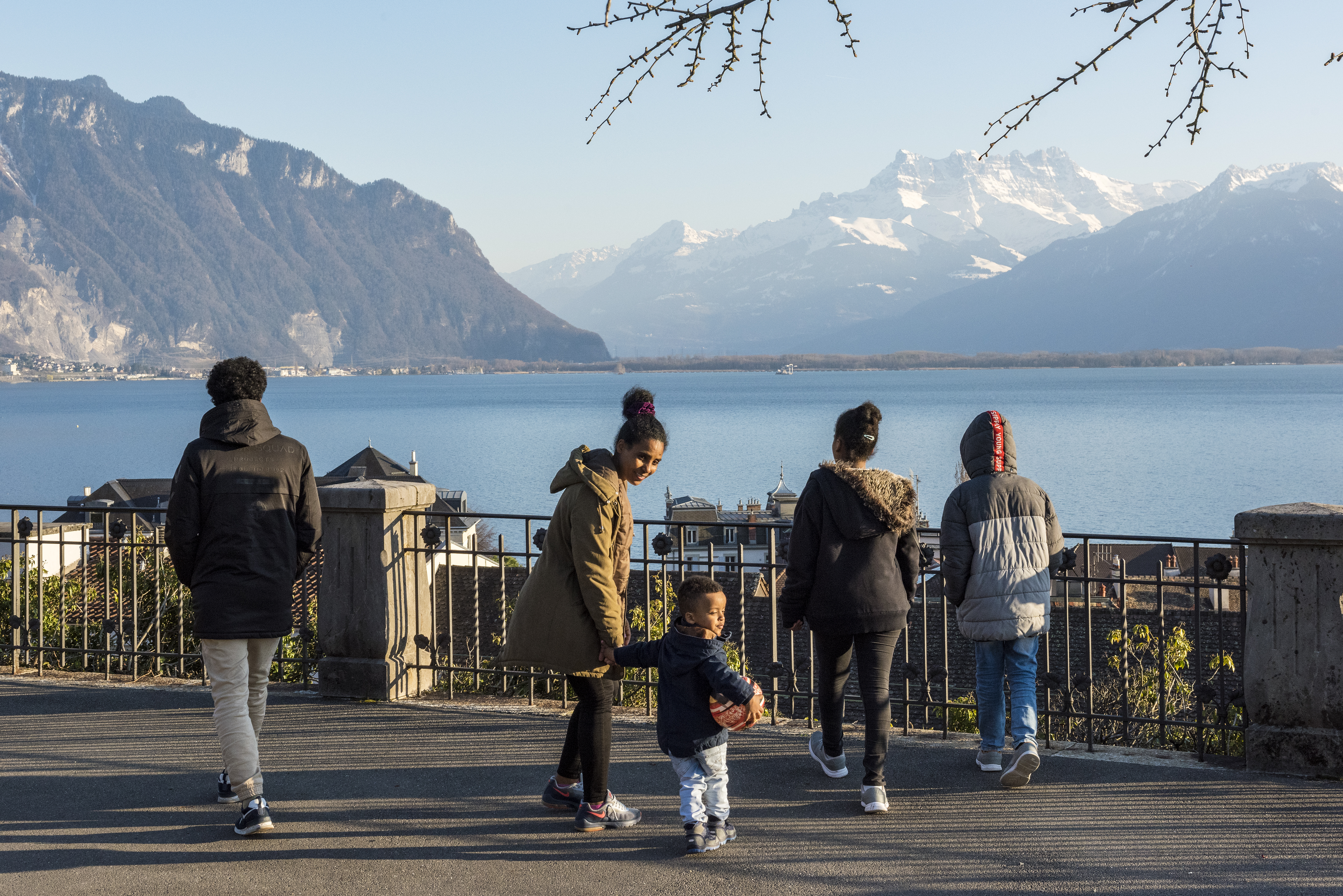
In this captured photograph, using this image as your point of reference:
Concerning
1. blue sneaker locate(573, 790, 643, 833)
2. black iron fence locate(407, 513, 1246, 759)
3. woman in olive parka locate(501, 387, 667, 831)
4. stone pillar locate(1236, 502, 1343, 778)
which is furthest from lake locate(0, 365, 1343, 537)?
woman in olive parka locate(501, 387, 667, 831)

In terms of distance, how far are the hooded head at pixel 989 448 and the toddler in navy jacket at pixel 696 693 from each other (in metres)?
1.61

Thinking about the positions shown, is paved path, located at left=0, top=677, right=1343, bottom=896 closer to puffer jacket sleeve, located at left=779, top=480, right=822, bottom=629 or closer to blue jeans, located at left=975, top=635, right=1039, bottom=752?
blue jeans, located at left=975, top=635, right=1039, bottom=752

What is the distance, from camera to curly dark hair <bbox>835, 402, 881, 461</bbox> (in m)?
4.96

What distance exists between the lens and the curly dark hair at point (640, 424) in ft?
14.8

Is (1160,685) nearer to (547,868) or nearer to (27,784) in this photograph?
(547,868)

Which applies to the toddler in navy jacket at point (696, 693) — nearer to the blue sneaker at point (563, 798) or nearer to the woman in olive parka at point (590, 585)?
the woman in olive parka at point (590, 585)

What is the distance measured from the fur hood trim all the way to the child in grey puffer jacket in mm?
423

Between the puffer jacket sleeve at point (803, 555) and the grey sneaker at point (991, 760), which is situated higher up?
the puffer jacket sleeve at point (803, 555)

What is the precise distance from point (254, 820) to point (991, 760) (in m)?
3.41

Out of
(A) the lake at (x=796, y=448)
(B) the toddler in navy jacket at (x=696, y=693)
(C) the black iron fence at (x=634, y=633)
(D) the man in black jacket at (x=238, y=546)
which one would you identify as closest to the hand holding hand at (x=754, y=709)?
(B) the toddler in navy jacket at (x=696, y=693)

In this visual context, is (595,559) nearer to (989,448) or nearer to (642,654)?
(642,654)

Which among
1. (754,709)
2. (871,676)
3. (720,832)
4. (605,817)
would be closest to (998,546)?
(871,676)

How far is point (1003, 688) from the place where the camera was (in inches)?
213

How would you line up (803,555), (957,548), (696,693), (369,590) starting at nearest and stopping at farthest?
(696,693) → (803,555) → (957,548) → (369,590)
